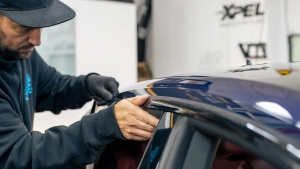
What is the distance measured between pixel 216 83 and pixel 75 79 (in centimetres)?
106

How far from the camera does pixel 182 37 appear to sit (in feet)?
14.1

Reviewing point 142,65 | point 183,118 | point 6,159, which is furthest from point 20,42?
point 142,65

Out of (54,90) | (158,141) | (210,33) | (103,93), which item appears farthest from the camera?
(210,33)

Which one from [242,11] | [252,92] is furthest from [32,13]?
[242,11]

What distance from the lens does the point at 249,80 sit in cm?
79

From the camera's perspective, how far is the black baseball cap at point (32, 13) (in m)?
1.24

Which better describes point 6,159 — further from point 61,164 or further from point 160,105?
point 160,105

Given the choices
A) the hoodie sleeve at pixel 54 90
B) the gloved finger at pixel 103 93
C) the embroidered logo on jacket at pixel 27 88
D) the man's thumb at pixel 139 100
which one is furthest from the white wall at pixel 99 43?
the man's thumb at pixel 139 100

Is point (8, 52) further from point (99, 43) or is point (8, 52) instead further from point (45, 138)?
point (99, 43)

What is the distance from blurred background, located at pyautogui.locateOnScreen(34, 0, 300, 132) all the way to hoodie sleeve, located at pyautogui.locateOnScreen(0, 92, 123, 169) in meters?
2.19

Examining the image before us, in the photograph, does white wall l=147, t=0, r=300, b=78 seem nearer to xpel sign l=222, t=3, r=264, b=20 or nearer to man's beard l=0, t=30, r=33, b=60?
xpel sign l=222, t=3, r=264, b=20

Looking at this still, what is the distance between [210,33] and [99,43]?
1059 millimetres

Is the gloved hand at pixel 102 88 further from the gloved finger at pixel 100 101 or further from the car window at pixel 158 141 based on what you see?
the car window at pixel 158 141

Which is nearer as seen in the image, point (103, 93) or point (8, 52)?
point (8, 52)
